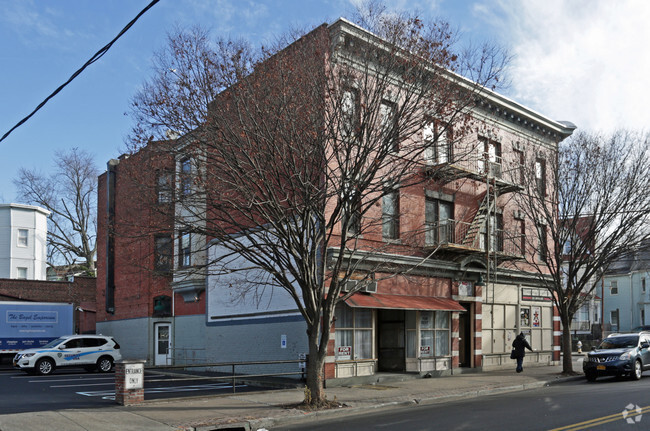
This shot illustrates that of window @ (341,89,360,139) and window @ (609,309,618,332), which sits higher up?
window @ (341,89,360,139)

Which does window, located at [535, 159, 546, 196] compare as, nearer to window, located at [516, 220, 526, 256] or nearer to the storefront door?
window, located at [516, 220, 526, 256]

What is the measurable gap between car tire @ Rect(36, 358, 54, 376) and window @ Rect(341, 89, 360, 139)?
1803 centimetres

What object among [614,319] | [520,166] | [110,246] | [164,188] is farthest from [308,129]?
[614,319]

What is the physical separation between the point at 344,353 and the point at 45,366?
14.0 meters

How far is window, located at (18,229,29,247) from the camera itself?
151ft

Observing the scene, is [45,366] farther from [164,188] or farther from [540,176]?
[540,176]

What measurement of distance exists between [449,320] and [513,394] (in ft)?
18.2

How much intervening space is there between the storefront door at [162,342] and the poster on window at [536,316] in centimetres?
1722

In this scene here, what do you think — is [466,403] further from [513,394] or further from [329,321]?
[329,321]

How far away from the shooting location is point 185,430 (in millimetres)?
12266

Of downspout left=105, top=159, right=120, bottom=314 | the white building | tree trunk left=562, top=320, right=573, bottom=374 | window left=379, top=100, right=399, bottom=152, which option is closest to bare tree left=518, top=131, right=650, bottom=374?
tree trunk left=562, top=320, right=573, bottom=374

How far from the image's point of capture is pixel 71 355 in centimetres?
2692

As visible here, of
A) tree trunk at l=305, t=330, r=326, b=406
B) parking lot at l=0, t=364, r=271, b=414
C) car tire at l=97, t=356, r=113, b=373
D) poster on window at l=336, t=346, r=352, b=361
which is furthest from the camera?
car tire at l=97, t=356, r=113, b=373

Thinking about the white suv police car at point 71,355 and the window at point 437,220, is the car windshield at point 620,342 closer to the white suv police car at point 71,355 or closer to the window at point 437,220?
the window at point 437,220
